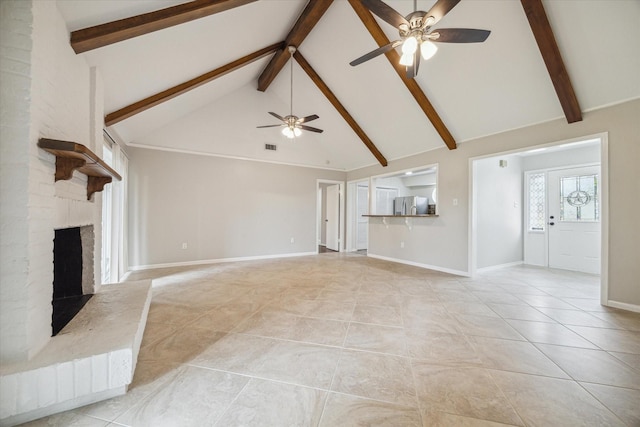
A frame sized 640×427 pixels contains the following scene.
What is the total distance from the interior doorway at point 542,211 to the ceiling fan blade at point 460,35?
2.61 m

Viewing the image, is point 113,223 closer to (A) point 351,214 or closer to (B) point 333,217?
(B) point 333,217

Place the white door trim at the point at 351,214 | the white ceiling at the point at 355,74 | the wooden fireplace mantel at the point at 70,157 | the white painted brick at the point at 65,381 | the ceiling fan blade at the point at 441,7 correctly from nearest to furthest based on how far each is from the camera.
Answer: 1. the white painted brick at the point at 65,381
2. the wooden fireplace mantel at the point at 70,157
3. the ceiling fan blade at the point at 441,7
4. the white ceiling at the point at 355,74
5. the white door trim at the point at 351,214

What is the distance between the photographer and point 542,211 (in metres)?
5.35

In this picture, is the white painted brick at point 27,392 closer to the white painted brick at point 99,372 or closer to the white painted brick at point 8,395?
the white painted brick at point 8,395

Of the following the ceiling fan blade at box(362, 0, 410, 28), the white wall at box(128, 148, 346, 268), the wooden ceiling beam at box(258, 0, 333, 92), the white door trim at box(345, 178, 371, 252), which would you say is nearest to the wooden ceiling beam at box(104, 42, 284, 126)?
the wooden ceiling beam at box(258, 0, 333, 92)

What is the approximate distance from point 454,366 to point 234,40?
4531 mm

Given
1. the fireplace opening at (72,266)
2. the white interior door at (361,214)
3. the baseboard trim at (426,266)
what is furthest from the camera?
the white interior door at (361,214)

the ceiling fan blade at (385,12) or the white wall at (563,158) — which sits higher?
the ceiling fan blade at (385,12)

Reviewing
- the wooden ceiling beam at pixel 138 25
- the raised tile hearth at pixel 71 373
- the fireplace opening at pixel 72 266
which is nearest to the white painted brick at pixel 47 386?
the raised tile hearth at pixel 71 373

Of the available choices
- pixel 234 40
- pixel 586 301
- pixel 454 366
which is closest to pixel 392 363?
pixel 454 366

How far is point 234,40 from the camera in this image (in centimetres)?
340

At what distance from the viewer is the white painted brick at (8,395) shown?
3.90ft

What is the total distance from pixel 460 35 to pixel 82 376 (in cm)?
367

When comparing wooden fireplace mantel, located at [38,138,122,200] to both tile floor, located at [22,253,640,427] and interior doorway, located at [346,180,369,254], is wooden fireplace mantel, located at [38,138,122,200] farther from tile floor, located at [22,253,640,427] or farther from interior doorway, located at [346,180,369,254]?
interior doorway, located at [346,180,369,254]
